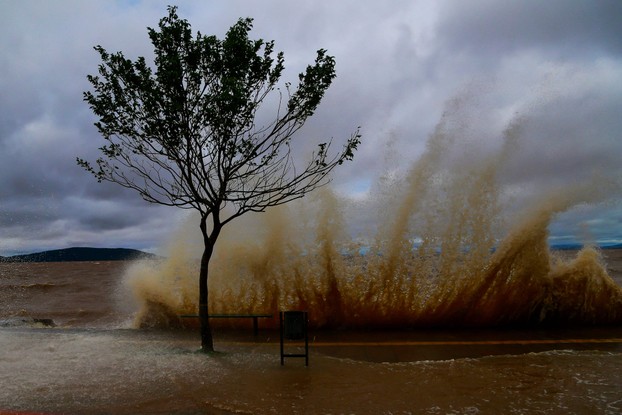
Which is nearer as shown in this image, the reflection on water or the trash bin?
the reflection on water

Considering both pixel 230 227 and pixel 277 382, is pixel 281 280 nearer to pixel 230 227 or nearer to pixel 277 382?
pixel 230 227

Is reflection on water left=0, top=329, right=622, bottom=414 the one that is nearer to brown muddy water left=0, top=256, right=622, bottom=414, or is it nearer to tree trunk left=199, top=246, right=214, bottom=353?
brown muddy water left=0, top=256, right=622, bottom=414

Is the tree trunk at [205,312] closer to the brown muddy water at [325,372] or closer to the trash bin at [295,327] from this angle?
the brown muddy water at [325,372]

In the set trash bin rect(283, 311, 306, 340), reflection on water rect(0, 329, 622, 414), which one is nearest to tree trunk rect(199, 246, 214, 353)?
reflection on water rect(0, 329, 622, 414)

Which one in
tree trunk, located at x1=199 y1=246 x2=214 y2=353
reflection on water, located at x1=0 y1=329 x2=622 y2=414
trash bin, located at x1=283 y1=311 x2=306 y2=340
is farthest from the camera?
tree trunk, located at x1=199 y1=246 x2=214 y2=353

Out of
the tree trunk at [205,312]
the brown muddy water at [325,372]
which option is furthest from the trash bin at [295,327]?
the tree trunk at [205,312]

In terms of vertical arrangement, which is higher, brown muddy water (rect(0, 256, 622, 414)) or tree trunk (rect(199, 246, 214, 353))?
tree trunk (rect(199, 246, 214, 353))

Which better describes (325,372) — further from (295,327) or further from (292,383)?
(295,327)

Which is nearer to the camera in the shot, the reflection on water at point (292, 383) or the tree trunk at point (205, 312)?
the reflection on water at point (292, 383)

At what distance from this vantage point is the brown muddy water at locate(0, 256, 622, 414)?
5699 mm

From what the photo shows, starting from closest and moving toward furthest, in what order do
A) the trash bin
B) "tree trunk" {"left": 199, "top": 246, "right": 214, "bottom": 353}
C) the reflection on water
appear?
the reflection on water
the trash bin
"tree trunk" {"left": 199, "top": 246, "right": 214, "bottom": 353}

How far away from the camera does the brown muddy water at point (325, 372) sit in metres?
5.70

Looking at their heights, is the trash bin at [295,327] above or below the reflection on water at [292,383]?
above

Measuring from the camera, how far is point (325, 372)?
23.8ft
